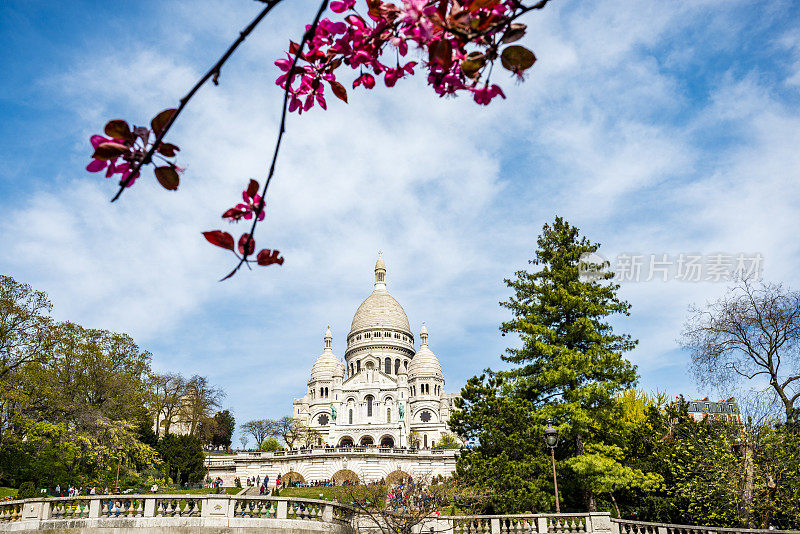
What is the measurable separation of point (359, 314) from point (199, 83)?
104950 millimetres

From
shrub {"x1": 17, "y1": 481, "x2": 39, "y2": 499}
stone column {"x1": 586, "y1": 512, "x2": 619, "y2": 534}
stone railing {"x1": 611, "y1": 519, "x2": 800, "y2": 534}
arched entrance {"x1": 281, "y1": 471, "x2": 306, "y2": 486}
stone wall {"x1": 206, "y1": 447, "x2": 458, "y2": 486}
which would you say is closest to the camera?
stone railing {"x1": 611, "y1": 519, "x2": 800, "y2": 534}

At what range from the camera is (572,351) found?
84.3 ft

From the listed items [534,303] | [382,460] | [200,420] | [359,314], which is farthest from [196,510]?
[359,314]

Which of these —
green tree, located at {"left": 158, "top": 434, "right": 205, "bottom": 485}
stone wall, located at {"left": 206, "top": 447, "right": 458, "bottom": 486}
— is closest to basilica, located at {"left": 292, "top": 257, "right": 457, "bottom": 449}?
stone wall, located at {"left": 206, "top": 447, "right": 458, "bottom": 486}

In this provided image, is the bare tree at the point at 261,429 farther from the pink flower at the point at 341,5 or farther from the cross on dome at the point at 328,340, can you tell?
the pink flower at the point at 341,5

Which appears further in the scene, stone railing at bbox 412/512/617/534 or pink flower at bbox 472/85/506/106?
stone railing at bbox 412/512/617/534

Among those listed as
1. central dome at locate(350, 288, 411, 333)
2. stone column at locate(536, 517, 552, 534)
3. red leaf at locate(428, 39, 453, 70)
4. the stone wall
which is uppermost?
central dome at locate(350, 288, 411, 333)

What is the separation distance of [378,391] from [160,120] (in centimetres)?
8708

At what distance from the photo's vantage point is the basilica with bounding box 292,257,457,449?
8394 cm

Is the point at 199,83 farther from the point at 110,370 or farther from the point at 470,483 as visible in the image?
the point at 110,370

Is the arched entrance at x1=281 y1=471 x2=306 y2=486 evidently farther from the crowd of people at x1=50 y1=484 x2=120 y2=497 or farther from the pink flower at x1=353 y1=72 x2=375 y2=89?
the pink flower at x1=353 y1=72 x2=375 y2=89

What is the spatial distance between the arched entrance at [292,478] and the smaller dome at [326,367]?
126 ft

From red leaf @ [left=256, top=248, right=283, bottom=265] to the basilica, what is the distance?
76.5 metres

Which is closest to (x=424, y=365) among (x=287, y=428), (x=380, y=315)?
(x=380, y=315)
